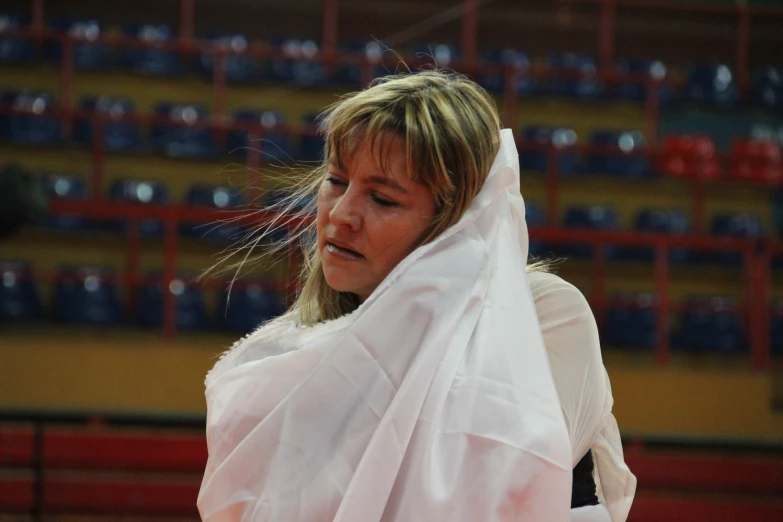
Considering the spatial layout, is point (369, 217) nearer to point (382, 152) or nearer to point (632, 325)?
point (382, 152)

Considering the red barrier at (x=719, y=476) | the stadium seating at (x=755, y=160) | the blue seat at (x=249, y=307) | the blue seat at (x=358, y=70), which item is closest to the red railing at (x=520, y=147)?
the blue seat at (x=358, y=70)

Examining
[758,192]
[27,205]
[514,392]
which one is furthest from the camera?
[758,192]

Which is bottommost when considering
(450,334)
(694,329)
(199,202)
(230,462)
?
(694,329)

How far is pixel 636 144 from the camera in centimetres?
718

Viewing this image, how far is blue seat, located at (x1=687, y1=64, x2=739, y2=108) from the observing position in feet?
25.6

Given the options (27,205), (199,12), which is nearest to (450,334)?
(27,205)

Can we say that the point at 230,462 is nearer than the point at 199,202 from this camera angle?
Yes

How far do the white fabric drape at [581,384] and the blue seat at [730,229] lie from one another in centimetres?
564

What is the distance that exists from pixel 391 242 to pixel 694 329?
5.17 metres

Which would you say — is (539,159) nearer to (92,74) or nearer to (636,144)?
(636,144)

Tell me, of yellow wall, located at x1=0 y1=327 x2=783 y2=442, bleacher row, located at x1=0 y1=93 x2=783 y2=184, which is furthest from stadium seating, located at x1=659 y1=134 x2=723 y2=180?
yellow wall, located at x1=0 y1=327 x2=783 y2=442

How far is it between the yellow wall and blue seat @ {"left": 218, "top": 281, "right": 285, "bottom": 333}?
2.96ft

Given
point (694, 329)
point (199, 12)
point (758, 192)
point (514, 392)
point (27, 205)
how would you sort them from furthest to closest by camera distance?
1. point (199, 12)
2. point (758, 192)
3. point (694, 329)
4. point (27, 205)
5. point (514, 392)

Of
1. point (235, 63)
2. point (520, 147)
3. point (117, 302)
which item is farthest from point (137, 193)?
point (520, 147)
